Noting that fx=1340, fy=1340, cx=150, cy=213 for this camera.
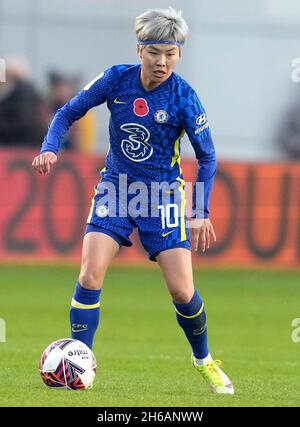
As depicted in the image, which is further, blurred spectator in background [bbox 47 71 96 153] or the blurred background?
the blurred background

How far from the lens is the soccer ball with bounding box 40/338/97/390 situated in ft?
26.3

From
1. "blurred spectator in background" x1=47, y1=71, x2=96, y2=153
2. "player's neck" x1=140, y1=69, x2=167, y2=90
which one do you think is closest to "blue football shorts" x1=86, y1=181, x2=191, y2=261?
"player's neck" x1=140, y1=69, x2=167, y2=90

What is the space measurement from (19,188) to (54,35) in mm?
9672

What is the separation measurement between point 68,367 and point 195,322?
35.0 inches

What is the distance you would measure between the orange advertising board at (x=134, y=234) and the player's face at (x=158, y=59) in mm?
8410

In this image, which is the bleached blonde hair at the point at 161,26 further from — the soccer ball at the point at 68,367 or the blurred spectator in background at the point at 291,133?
the blurred spectator in background at the point at 291,133

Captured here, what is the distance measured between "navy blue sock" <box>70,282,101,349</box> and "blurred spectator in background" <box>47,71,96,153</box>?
10.0m

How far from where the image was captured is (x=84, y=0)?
26094 mm

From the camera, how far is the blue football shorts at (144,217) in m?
8.27

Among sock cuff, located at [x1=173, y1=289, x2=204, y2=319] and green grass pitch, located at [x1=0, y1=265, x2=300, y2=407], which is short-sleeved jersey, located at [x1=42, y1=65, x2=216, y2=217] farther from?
green grass pitch, located at [x1=0, y1=265, x2=300, y2=407]

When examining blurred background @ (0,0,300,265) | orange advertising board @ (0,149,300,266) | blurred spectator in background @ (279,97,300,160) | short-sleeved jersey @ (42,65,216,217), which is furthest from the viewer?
blurred spectator in background @ (279,97,300,160)

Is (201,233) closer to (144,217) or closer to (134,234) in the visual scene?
(144,217)

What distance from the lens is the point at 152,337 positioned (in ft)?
37.9
